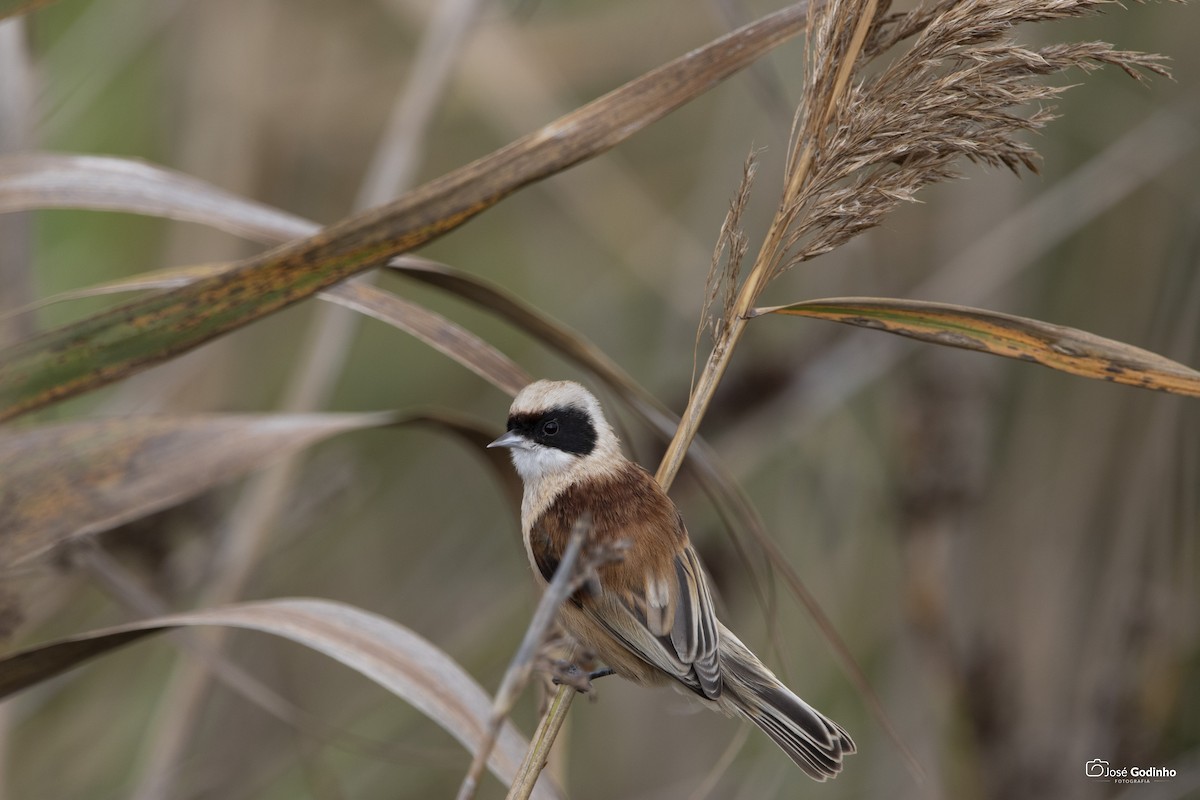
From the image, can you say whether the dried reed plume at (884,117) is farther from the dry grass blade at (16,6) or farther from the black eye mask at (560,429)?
the dry grass blade at (16,6)

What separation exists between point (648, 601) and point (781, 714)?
0.34m

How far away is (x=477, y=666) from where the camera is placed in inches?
136

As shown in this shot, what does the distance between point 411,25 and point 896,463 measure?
7.97 ft

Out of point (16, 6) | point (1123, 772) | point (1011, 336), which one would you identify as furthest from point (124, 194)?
point (1123, 772)

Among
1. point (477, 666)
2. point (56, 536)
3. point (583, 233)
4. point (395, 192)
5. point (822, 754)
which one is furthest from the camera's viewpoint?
point (583, 233)

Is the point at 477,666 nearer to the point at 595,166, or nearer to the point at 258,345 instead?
the point at 258,345

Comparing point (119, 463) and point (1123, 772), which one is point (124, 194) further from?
point (1123, 772)

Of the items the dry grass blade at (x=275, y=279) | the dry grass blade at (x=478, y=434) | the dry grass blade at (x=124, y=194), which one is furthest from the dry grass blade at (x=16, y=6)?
the dry grass blade at (x=478, y=434)

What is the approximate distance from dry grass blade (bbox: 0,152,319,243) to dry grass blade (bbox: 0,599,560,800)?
2.28 feet

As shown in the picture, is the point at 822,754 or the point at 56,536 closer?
the point at 56,536

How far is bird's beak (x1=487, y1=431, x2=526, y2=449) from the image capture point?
213 centimetres

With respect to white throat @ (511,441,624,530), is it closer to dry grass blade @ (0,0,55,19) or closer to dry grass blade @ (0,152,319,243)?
dry grass blade @ (0,152,319,243)

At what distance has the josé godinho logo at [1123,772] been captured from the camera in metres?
2.99

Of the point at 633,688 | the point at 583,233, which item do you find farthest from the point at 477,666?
the point at 583,233
